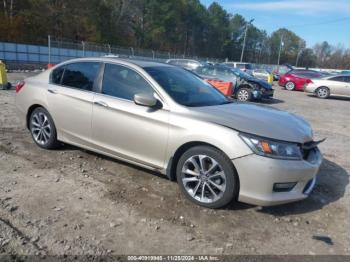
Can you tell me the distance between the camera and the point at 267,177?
3.54 meters

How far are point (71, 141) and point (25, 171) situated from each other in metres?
0.82

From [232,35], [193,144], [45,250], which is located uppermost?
[232,35]

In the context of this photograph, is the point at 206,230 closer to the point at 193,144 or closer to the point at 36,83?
the point at 193,144

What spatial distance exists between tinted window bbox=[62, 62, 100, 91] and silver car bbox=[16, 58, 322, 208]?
0.7 inches

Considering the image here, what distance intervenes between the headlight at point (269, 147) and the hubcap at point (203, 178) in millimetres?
442

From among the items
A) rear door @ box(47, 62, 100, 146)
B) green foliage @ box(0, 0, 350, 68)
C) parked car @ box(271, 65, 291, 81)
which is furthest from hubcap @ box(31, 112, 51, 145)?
green foliage @ box(0, 0, 350, 68)

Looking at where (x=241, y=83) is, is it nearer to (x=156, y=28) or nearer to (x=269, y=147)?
(x=269, y=147)

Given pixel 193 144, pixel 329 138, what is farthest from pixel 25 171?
pixel 329 138

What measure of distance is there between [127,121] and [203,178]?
1.29 metres

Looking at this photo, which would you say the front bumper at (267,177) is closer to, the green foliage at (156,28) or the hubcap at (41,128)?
the hubcap at (41,128)

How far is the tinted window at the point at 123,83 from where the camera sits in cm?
442

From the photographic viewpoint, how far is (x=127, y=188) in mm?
4324

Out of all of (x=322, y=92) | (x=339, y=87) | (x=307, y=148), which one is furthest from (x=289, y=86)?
(x=307, y=148)

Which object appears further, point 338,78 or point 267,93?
point 338,78
